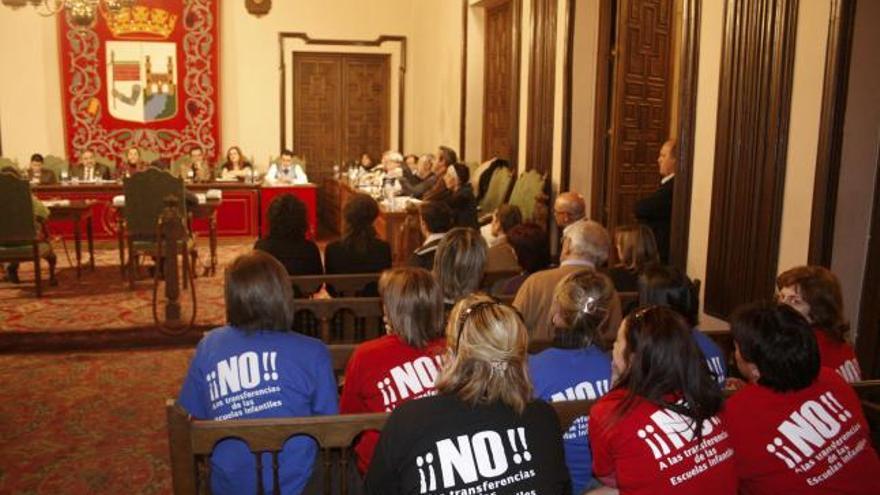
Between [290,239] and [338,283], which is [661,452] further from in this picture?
[290,239]

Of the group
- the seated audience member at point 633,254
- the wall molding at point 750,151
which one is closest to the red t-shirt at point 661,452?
the seated audience member at point 633,254

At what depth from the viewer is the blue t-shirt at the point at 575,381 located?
248 cm

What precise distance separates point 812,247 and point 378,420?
289cm

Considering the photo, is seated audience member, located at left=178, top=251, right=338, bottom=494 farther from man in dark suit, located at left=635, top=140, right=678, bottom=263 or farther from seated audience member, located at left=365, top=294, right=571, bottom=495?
man in dark suit, located at left=635, top=140, right=678, bottom=263

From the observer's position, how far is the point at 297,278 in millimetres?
4449

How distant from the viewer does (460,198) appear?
23.8 ft

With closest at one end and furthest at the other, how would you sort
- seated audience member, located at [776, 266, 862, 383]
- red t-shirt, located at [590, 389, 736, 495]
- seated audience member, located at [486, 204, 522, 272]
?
red t-shirt, located at [590, 389, 736, 495] → seated audience member, located at [776, 266, 862, 383] → seated audience member, located at [486, 204, 522, 272]

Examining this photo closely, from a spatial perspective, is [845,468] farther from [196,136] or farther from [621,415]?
[196,136]

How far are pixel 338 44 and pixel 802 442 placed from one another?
36.1 feet

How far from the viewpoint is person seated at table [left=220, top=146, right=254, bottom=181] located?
1115 centimetres

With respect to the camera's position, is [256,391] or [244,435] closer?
[244,435]

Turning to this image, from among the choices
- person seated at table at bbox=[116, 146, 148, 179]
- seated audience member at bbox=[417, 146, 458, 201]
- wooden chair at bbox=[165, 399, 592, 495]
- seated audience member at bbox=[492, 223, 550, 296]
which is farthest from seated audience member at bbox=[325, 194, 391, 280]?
person seated at table at bbox=[116, 146, 148, 179]

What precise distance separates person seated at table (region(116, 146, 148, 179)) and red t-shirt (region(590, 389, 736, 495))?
32.3 ft

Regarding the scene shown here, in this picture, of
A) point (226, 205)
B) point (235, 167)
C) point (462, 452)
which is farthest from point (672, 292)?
point (235, 167)
